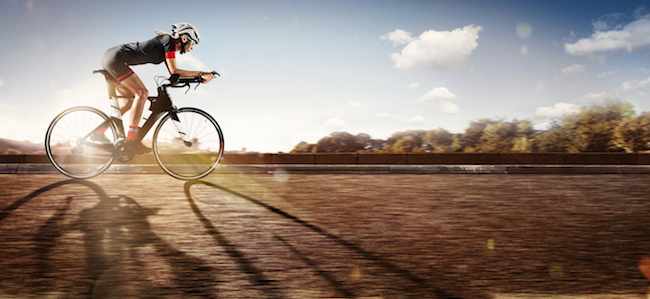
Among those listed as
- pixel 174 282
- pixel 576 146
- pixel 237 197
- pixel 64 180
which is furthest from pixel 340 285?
pixel 576 146

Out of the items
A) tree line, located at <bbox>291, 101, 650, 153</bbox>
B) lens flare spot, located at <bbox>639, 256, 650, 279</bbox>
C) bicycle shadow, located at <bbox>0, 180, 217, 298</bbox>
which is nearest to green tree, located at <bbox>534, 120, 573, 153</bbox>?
tree line, located at <bbox>291, 101, 650, 153</bbox>

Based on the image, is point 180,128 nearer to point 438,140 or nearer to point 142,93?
point 142,93

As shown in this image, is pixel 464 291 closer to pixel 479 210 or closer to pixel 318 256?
pixel 318 256

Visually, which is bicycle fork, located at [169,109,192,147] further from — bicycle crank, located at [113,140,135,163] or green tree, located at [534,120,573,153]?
green tree, located at [534,120,573,153]

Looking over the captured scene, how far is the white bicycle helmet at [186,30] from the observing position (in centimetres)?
511

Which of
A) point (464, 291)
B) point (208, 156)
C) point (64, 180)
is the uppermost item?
point (208, 156)

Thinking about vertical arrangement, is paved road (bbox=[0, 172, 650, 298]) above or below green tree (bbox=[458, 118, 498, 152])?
below

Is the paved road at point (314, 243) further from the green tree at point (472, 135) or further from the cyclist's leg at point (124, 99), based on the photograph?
the green tree at point (472, 135)

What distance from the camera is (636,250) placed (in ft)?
9.73

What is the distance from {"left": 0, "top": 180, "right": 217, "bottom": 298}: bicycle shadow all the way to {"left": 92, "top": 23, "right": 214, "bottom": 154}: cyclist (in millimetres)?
1771

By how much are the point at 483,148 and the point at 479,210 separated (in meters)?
10.7

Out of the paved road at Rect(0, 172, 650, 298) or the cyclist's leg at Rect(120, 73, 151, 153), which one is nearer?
the paved road at Rect(0, 172, 650, 298)

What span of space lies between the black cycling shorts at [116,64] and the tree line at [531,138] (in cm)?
812

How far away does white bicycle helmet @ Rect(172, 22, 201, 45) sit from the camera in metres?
5.11
